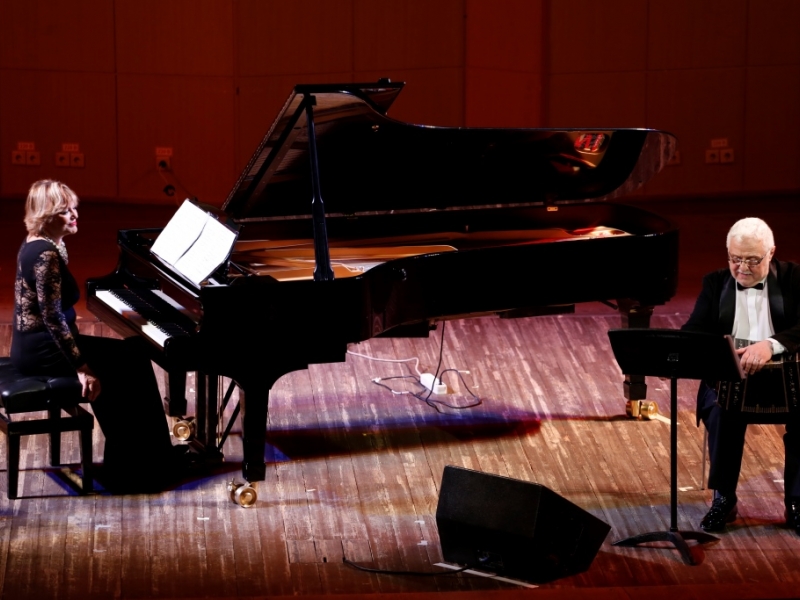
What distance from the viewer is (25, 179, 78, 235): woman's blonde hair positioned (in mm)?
4883

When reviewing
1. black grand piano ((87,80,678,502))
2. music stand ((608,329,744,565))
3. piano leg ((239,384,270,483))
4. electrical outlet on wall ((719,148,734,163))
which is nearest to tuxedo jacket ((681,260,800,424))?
music stand ((608,329,744,565))

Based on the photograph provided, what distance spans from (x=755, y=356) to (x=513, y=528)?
3.62ft

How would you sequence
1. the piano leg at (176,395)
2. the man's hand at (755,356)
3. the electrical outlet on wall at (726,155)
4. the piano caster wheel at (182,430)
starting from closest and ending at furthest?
A: the man's hand at (755,356), the piano caster wheel at (182,430), the piano leg at (176,395), the electrical outlet on wall at (726,155)

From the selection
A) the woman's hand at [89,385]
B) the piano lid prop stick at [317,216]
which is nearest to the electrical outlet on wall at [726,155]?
the piano lid prop stick at [317,216]

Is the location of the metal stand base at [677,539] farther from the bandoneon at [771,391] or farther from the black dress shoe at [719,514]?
the bandoneon at [771,391]

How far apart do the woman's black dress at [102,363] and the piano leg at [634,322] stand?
7.06 feet

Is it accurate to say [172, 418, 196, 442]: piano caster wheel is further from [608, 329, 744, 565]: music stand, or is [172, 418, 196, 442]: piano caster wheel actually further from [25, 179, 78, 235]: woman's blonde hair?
[608, 329, 744, 565]: music stand

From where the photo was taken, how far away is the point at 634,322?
595 cm

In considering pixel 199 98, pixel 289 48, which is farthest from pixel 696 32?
pixel 199 98

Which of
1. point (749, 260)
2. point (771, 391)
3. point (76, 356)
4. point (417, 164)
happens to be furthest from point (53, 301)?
point (771, 391)

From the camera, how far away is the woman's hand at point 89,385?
498 centimetres

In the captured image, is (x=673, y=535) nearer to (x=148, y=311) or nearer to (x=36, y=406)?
(x=148, y=311)

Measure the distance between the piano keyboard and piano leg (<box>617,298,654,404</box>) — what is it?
82.5 inches

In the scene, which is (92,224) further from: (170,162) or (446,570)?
(446,570)
